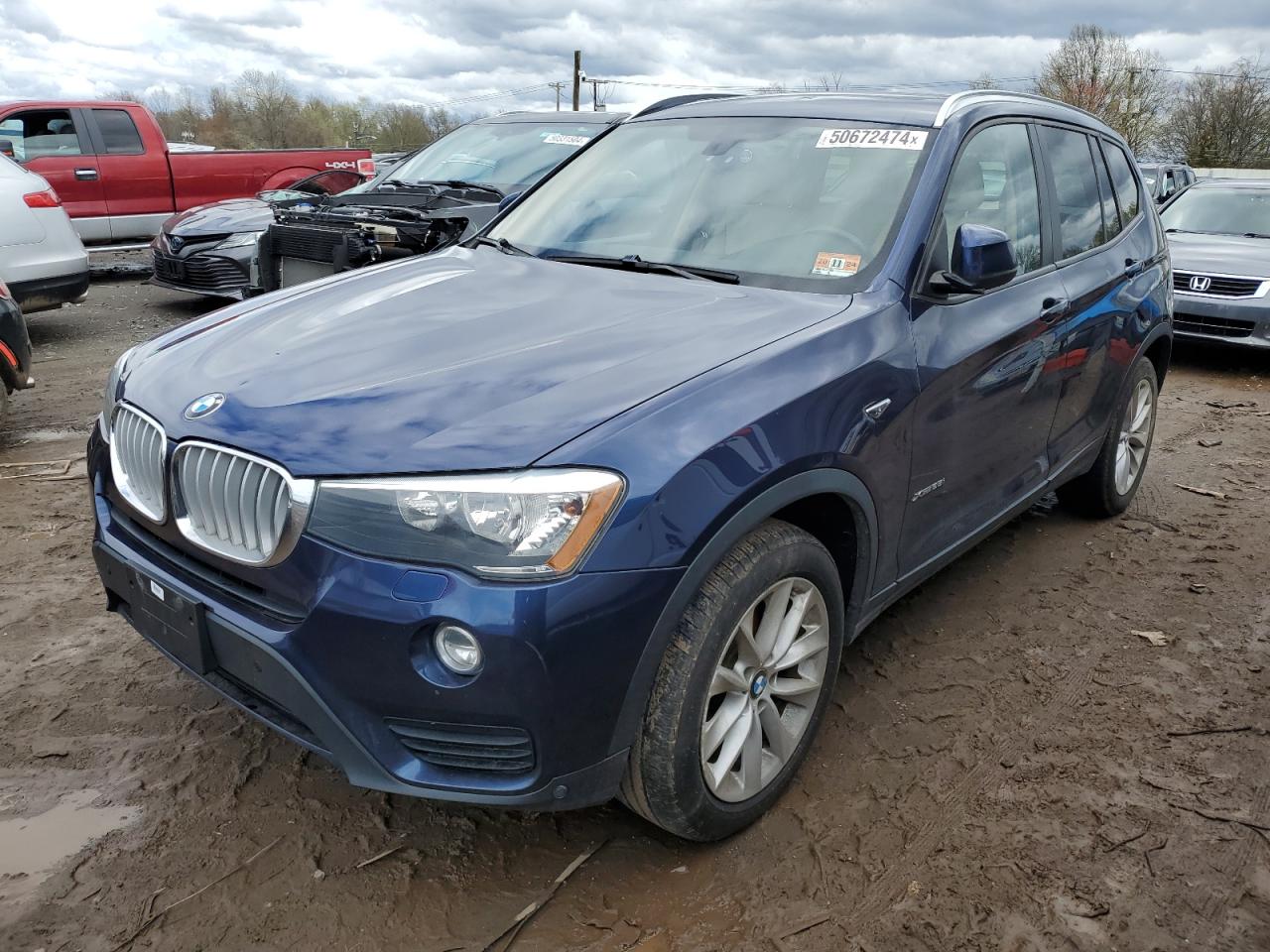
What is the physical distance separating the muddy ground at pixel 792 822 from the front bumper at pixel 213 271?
5198 mm

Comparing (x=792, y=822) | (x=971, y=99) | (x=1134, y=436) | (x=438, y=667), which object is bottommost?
(x=792, y=822)

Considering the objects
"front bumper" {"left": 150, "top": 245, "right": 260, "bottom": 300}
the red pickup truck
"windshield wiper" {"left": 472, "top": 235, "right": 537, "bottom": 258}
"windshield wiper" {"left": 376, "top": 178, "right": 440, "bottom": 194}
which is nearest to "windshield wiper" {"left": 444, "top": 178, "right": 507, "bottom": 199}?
"windshield wiper" {"left": 376, "top": 178, "right": 440, "bottom": 194}

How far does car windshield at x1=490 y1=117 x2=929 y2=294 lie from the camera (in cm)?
293

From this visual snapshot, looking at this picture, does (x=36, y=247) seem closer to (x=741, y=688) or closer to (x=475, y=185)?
(x=475, y=185)

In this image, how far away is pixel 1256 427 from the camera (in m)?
6.59

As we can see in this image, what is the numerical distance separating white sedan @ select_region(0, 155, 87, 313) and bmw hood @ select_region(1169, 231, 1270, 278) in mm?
8681

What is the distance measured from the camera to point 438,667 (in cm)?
195

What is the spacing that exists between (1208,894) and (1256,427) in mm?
5218

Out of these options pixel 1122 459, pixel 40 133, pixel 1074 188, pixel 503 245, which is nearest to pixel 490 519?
pixel 503 245

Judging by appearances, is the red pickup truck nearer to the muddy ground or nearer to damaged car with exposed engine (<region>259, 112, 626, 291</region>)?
damaged car with exposed engine (<region>259, 112, 626, 291</region>)

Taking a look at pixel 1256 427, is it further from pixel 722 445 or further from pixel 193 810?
pixel 193 810

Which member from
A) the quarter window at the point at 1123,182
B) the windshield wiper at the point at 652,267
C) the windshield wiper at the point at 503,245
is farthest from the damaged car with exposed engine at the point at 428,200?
the quarter window at the point at 1123,182

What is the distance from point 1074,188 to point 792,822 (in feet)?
8.97

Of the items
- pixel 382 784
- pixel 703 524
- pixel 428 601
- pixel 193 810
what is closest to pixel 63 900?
pixel 193 810
